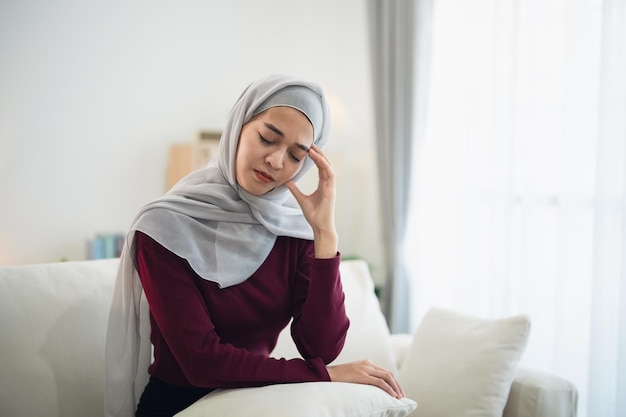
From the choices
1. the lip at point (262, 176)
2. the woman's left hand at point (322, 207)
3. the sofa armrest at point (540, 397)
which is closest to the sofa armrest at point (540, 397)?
the sofa armrest at point (540, 397)

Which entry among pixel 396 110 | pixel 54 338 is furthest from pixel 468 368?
pixel 396 110

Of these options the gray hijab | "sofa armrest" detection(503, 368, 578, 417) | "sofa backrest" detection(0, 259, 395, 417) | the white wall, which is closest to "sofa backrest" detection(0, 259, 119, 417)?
"sofa backrest" detection(0, 259, 395, 417)

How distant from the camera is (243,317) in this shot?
1.38 m

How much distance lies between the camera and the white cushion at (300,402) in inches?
45.4

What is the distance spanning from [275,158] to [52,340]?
71cm

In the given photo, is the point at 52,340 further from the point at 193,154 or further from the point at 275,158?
the point at 193,154

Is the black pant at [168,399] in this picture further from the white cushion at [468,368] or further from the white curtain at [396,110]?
the white curtain at [396,110]

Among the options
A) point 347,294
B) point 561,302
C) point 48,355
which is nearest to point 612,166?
point 561,302

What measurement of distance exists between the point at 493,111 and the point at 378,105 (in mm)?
796

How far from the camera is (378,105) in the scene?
11.0 feet

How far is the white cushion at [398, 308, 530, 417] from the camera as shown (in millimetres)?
1653

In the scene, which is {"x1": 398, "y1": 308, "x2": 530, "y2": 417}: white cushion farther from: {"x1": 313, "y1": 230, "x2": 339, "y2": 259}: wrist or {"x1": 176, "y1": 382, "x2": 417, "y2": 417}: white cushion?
{"x1": 313, "y1": 230, "x2": 339, "y2": 259}: wrist

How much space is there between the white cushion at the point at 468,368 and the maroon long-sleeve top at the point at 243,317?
1.46 ft

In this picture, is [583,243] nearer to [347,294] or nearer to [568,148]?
[568,148]
